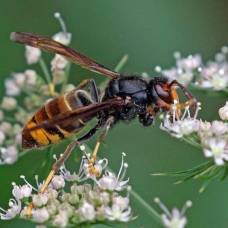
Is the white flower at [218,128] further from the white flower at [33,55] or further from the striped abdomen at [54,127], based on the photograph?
the white flower at [33,55]

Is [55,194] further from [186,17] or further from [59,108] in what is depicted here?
[186,17]

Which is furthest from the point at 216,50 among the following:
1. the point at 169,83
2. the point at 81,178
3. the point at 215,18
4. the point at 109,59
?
the point at 81,178

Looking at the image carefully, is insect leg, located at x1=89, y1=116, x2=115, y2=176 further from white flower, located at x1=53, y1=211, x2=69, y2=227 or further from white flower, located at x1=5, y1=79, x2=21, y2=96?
white flower, located at x1=5, y1=79, x2=21, y2=96

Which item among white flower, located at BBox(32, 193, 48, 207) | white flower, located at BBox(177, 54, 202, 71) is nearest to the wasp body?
white flower, located at BBox(32, 193, 48, 207)

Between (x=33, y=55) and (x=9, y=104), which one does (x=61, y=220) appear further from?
(x=33, y=55)

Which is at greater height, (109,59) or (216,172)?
(109,59)
